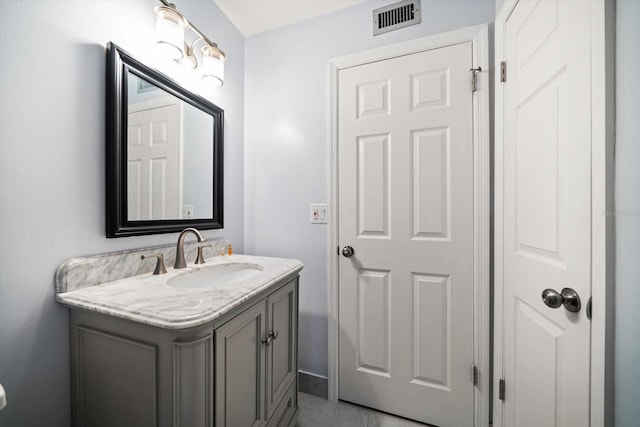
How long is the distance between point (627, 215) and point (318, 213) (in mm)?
1252

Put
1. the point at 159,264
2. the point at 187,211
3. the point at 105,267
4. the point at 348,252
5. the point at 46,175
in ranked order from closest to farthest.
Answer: the point at 46,175, the point at 105,267, the point at 159,264, the point at 187,211, the point at 348,252

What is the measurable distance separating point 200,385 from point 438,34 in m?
1.85

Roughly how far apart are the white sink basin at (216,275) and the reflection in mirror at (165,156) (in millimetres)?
311

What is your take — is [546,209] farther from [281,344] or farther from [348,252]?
[281,344]

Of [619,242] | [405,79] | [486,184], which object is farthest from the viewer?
[405,79]

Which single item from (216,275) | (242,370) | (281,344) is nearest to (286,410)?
(281,344)

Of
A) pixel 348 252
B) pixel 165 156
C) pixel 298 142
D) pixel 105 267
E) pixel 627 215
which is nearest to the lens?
pixel 627 215

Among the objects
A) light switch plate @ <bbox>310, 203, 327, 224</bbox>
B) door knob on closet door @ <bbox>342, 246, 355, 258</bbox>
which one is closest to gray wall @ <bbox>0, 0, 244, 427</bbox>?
light switch plate @ <bbox>310, 203, 327, 224</bbox>

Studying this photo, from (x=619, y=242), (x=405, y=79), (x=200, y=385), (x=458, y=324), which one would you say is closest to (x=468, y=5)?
(x=405, y=79)

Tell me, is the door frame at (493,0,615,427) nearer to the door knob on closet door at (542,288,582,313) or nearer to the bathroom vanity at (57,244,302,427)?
the door knob on closet door at (542,288,582,313)

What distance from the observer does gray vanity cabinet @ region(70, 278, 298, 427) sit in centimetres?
70

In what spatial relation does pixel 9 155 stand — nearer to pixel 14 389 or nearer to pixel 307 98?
pixel 14 389

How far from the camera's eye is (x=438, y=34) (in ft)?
4.31

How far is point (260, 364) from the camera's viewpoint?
38.9 inches
